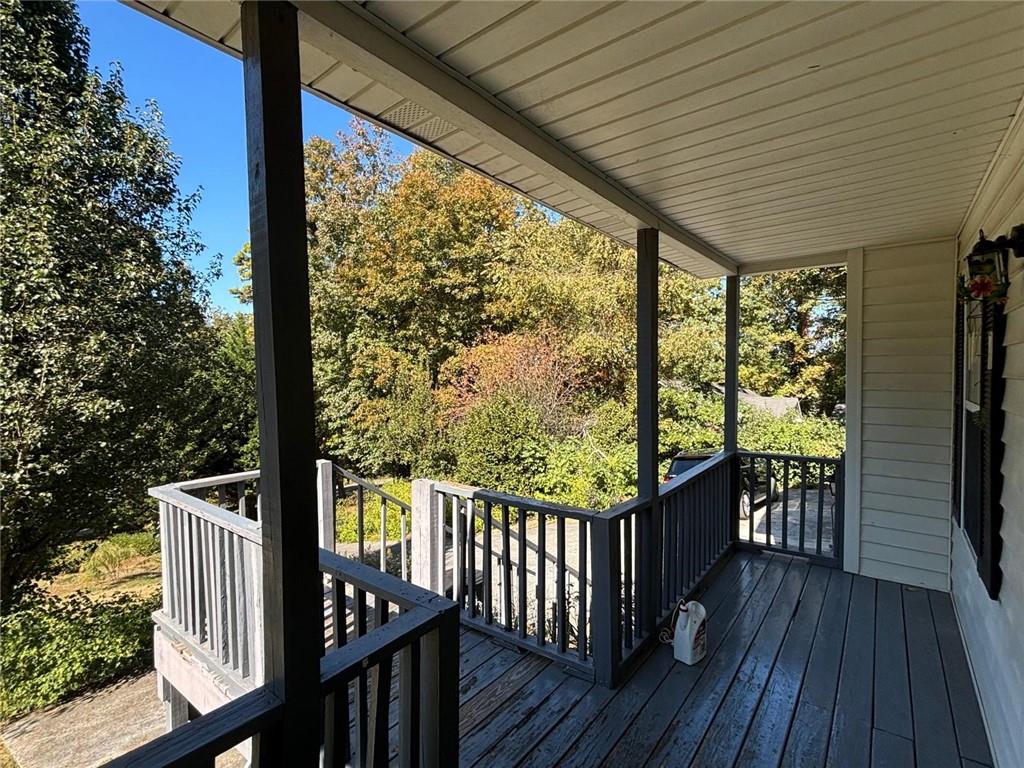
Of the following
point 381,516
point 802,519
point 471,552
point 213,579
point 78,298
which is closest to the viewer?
point 213,579

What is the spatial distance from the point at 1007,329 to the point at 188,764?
107 inches

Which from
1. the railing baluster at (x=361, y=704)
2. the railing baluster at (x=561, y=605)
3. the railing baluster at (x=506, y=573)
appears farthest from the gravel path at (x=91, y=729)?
the railing baluster at (x=361, y=704)

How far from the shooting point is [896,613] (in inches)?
124

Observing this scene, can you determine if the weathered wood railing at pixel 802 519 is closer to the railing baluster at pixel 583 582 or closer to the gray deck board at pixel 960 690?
the gray deck board at pixel 960 690

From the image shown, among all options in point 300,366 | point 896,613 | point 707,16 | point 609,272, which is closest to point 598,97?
point 707,16

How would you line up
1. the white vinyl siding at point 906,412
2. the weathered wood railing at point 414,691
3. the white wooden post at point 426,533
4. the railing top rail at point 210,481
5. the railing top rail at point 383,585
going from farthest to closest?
the white vinyl siding at point 906,412, the white wooden post at point 426,533, the railing top rail at point 210,481, the railing top rail at point 383,585, the weathered wood railing at point 414,691

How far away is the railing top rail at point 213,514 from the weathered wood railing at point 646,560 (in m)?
1.57

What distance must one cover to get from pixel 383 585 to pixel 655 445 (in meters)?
1.74

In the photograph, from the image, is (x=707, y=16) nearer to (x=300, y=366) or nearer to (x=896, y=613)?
(x=300, y=366)

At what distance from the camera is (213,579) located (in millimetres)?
2688

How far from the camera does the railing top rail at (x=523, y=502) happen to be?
8.37 feet

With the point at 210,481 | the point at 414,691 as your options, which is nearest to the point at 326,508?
the point at 210,481

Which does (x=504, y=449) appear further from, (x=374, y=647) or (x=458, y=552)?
(x=374, y=647)

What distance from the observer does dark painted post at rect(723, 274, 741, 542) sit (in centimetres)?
423
